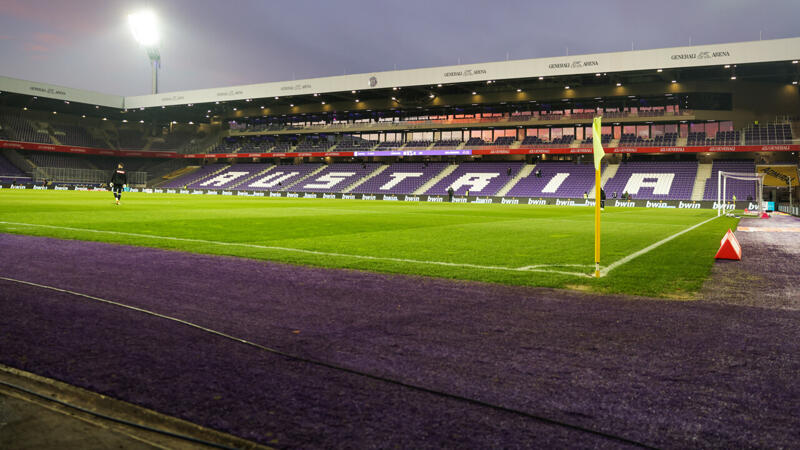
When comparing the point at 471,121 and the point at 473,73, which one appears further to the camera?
the point at 471,121

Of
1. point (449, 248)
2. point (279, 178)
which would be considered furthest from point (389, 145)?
point (449, 248)

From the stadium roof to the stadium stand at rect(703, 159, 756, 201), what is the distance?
10395 millimetres

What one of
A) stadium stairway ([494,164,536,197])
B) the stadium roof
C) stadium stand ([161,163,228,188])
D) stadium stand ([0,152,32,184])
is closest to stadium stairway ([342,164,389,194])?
the stadium roof

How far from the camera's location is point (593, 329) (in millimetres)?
4465

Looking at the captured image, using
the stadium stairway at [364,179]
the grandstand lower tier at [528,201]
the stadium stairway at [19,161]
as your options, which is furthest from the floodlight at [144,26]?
the stadium stairway at [364,179]

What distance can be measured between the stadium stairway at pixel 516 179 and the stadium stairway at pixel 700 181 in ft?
53.6

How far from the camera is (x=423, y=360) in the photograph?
351 centimetres

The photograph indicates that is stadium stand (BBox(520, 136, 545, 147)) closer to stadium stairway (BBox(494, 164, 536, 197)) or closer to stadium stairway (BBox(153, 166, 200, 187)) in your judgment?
stadium stairway (BBox(494, 164, 536, 197))

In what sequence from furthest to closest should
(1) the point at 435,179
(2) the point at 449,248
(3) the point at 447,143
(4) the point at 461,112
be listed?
(4) the point at 461,112
(3) the point at 447,143
(1) the point at 435,179
(2) the point at 449,248

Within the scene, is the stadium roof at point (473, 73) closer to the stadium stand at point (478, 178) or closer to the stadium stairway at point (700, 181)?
the stadium stairway at point (700, 181)

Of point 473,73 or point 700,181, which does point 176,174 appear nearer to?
point 473,73

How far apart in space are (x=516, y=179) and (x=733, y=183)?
65.6 feet

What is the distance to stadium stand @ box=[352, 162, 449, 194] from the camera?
55.3 metres

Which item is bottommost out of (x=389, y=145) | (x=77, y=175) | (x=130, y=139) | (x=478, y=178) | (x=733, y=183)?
(x=733, y=183)
